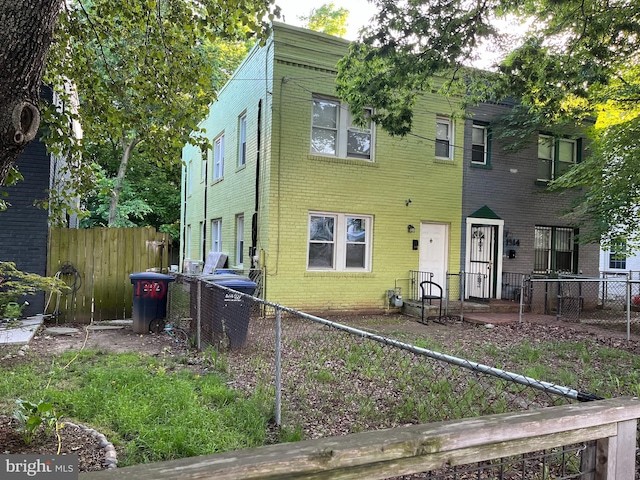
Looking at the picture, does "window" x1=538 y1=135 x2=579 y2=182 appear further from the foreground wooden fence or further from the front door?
the foreground wooden fence

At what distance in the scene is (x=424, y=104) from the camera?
40.4ft

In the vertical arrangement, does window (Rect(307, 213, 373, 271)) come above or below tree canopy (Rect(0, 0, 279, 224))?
below

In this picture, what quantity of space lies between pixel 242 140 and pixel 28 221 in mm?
6310

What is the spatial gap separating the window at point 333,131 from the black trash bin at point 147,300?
205 inches

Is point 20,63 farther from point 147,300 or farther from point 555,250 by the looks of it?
point 555,250

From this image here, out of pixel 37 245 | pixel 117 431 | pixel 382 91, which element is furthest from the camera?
pixel 382 91

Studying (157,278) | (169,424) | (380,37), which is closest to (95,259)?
(157,278)

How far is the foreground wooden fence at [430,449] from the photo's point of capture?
4.00ft

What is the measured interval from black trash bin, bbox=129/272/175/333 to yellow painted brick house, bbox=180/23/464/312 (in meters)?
2.85

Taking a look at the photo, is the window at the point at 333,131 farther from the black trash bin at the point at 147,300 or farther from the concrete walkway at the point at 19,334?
the concrete walkway at the point at 19,334

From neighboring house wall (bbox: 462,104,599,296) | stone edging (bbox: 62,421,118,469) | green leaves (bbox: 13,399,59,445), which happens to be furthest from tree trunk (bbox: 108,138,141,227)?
green leaves (bbox: 13,399,59,445)

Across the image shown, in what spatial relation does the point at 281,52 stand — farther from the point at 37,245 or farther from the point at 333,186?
the point at 37,245

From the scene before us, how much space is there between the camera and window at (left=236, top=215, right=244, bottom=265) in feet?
41.5

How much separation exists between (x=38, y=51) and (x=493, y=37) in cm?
797
